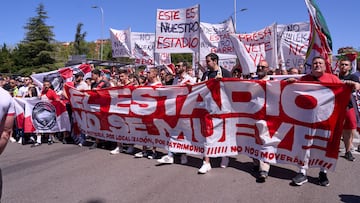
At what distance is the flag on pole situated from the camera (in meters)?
5.27

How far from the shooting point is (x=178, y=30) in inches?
366

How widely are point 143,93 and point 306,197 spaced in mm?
3569

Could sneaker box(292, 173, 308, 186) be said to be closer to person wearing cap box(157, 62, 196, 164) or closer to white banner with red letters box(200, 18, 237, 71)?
person wearing cap box(157, 62, 196, 164)

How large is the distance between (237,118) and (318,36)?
6.06ft

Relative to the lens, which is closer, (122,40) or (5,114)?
(5,114)

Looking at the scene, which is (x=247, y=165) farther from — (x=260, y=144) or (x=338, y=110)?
(x=338, y=110)

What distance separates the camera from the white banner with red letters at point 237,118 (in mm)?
4695

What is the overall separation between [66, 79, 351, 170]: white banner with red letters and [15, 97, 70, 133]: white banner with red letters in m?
1.78

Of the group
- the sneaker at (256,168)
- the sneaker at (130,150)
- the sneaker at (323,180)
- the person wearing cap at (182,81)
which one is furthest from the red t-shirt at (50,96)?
the sneaker at (323,180)

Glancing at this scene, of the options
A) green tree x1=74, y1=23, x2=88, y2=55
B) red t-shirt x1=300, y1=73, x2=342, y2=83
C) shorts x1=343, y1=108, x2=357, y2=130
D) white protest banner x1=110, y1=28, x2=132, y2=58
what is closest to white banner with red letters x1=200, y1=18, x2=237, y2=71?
Result: white protest banner x1=110, y1=28, x2=132, y2=58

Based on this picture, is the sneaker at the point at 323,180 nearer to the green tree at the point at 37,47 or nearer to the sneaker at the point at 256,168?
A: the sneaker at the point at 256,168

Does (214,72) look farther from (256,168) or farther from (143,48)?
(143,48)

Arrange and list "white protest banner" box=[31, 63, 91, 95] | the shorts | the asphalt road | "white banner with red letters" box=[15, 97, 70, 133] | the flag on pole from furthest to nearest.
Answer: "white protest banner" box=[31, 63, 91, 95], "white banner with red letters" box=[15, 97, 70, 133], the shorts, the flag on pole, the asphalt road

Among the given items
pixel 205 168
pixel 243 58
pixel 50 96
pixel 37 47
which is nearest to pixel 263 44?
pixel 243 58
